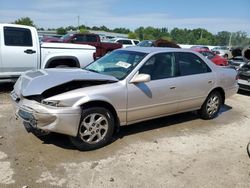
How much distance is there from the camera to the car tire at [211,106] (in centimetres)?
638

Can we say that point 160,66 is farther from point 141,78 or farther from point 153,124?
point 153,124

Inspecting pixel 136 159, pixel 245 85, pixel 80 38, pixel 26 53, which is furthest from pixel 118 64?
pixel 80 38

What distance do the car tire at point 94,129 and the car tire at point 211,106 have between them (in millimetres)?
2518

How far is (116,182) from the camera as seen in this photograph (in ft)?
12.1

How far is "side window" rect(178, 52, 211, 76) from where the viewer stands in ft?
19.0

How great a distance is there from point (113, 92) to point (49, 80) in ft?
3.20

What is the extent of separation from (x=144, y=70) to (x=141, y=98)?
19.5 inches

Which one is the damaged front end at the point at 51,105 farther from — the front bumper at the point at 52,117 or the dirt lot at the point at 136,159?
the dirt lot at the point at 136,159

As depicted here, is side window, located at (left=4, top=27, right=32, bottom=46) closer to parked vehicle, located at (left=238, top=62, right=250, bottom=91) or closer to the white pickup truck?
the white pickup truck

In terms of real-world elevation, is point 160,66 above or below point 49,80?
above

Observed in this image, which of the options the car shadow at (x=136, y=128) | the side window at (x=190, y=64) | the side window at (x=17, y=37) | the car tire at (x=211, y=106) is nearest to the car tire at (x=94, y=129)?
the car shadow at (x=136, y=128)

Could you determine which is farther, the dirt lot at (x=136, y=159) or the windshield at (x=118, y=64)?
the windshield at (x=118, y=64)

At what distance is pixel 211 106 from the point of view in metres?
6.48

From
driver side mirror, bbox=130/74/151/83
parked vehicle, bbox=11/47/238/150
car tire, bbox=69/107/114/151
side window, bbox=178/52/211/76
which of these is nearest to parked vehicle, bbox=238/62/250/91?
parked vehicle, bbox=11/47/238/150
